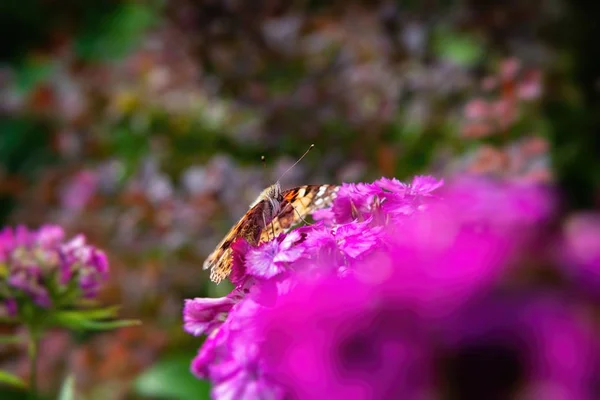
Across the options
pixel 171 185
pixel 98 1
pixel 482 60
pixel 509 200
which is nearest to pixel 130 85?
pixel 171 185

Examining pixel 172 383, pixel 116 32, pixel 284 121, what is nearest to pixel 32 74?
pixel 116 32

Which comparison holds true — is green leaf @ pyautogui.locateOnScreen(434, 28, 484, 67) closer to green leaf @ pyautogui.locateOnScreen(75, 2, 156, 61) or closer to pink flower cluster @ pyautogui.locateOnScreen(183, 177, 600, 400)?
green leaf @ pyautogui.locateOnScreen(75, 2, 156, 61)

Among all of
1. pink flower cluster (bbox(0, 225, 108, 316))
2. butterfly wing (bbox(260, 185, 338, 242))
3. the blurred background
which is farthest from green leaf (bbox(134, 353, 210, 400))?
butterfly wing (bbox(260, 185, 338, 242))

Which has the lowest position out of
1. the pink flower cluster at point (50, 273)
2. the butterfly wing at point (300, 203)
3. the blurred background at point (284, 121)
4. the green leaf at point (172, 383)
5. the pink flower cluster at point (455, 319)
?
the pink flower cluster at point (455, 319)

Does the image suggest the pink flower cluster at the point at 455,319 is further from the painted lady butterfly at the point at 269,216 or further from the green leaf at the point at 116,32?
the green leaf at the point at 116,32

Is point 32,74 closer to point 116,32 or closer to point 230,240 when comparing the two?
point 116,32

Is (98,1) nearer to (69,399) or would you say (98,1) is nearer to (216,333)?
(69,399)

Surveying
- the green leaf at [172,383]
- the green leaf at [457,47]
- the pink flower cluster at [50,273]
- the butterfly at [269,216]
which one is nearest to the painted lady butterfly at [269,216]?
the butterfly at [269,216]
